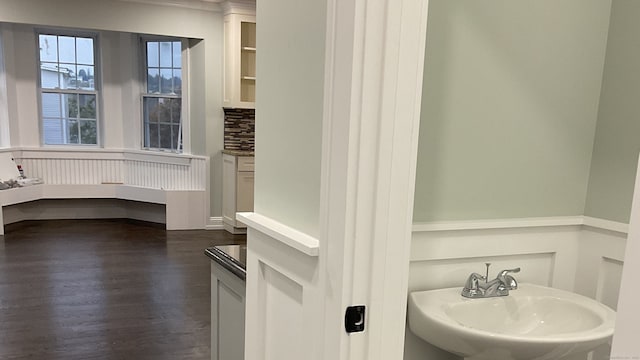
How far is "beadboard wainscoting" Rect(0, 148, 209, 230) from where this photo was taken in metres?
5.87

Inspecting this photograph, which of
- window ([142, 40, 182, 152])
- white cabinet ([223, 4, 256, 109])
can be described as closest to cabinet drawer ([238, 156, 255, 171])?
white cabinet ([223, 4, 256, 109])

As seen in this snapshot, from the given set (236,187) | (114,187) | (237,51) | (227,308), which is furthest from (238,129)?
(227,308)

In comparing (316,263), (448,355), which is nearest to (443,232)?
(448,355)

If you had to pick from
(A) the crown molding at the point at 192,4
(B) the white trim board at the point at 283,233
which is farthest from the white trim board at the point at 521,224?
(A) the crown molding at the point at 192,4

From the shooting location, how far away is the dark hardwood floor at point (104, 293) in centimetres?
296

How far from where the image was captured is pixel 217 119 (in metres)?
5.86

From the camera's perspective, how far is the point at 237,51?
5652mm

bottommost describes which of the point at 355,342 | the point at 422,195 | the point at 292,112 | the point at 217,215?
the point at 217,215

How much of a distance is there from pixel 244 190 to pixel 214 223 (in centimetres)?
62

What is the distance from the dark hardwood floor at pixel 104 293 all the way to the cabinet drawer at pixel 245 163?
31.6 inches

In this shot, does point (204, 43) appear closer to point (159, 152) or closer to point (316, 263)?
point (159, 152)

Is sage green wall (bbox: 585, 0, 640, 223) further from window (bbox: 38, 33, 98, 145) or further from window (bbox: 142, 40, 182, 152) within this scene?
window (bbox: 38, 33, 98, 145)

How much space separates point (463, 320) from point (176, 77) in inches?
215

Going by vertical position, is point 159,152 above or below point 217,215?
above
